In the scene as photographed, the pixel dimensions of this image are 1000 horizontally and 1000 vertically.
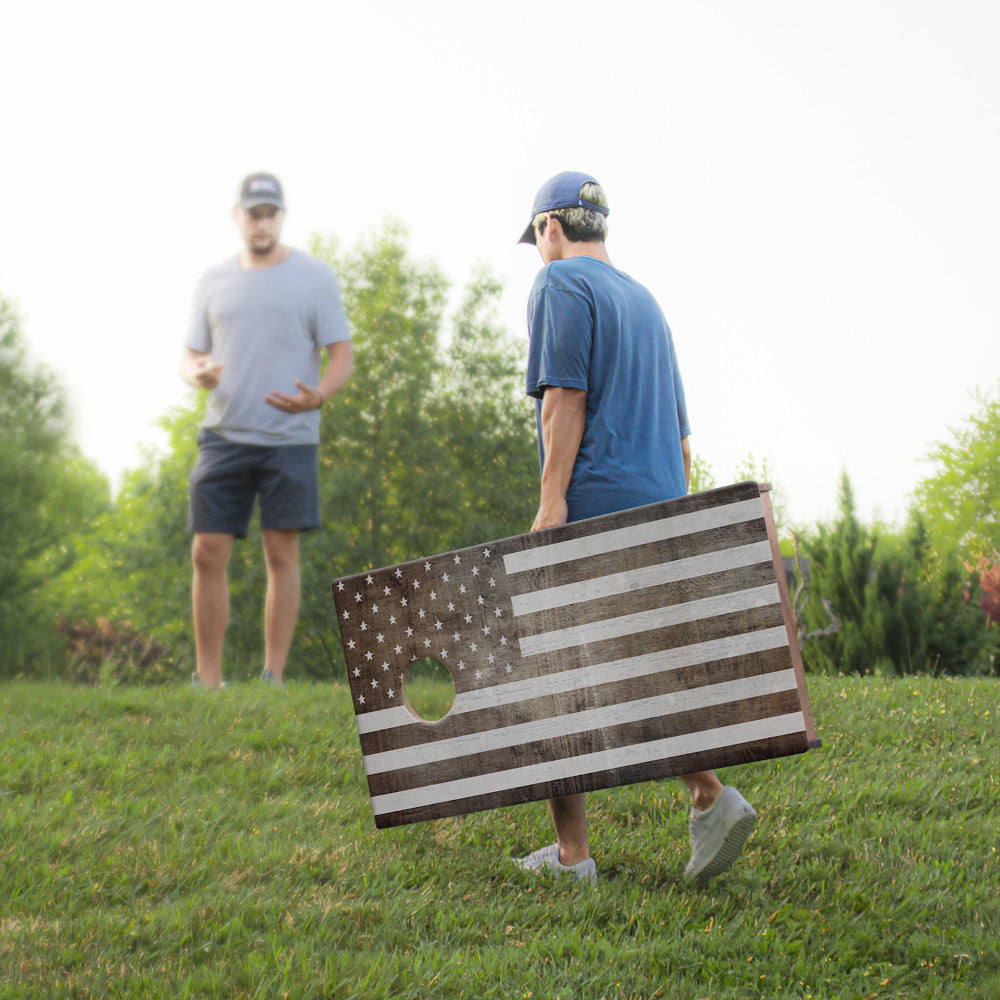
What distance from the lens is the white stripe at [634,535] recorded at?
94.3 inches

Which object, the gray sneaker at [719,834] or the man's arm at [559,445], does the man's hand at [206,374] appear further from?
the gray sneaker at [719,834]

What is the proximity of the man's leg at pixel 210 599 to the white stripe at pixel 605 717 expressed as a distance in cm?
337

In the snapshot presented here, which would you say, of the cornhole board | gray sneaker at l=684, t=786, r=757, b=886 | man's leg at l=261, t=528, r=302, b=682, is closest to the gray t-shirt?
man's leg at l=261, t=528, r=302, b=682

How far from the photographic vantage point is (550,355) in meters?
2.92

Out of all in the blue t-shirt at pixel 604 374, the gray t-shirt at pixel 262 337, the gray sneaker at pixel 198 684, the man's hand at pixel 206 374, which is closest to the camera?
the blue t-shirt at pixel 604 374

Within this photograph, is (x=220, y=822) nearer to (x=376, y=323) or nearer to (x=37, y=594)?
(x=376, y=323)

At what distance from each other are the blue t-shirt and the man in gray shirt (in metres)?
2.77

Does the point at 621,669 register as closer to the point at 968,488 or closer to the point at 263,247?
the point at 263,247

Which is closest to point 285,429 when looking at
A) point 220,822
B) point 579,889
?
point 220,822

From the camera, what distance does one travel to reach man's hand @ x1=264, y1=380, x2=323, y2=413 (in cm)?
546

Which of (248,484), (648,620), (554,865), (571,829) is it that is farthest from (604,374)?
(248,484)

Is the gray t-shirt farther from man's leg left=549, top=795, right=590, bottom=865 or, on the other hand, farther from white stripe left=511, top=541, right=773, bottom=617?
white stripe left=511, top=541, right=773, bottom=617

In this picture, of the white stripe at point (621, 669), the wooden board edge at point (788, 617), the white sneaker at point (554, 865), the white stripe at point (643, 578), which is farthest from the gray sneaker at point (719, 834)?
Result: the white stripe at point (643, 578)

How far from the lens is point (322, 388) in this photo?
5.58 metres
